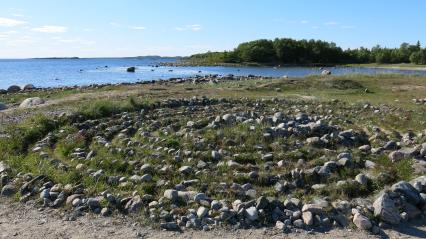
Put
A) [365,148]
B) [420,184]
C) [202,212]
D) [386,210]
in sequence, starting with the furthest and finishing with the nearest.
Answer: [365,148] → [420,184] → [202,212] → [386,210]

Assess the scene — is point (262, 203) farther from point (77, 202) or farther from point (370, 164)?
point (370, 164)

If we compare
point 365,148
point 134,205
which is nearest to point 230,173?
point 134,205

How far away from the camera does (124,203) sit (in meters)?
10.2

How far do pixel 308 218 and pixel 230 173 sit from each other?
2997mm

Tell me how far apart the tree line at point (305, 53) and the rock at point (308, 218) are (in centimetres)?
13398

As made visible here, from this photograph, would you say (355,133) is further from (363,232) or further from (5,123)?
(5,123)

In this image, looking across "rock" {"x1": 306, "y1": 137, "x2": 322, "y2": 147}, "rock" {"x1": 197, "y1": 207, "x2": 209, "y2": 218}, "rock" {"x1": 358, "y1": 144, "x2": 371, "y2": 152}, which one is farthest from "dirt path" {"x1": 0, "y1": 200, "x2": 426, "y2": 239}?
"rock" {"x1": 306, "y1": 137, "x2": 322, "y2": 147}

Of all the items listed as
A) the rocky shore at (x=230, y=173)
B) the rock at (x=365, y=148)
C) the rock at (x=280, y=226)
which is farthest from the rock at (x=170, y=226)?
the rock at (x=365, y=148)

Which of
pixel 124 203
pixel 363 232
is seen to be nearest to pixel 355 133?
pixel 363 232

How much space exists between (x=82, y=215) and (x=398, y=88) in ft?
87.8

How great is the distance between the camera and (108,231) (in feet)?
29.8

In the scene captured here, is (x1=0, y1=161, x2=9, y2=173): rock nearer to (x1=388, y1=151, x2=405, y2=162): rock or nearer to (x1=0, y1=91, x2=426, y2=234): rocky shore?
(x1=0, y1=91, x2=426, y2=234): rocky shore

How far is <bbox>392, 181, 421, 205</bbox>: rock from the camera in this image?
10.0m

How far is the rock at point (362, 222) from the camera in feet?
29.6
